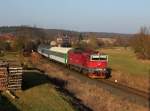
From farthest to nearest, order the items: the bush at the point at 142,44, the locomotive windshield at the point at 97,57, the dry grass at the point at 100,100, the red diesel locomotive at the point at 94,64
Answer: the bush at the point at 142,44 → the locomotive windshield at the point at 97,57 → the red diesel locomotive at the point at 94,64 → the dry grass at the point at 100,100

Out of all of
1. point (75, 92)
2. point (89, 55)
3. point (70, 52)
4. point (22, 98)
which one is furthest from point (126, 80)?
point (22, 98)

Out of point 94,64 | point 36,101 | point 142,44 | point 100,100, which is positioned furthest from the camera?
point 142,44

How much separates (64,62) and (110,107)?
124 ft

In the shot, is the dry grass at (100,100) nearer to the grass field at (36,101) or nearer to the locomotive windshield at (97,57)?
the grass field at (36,101)

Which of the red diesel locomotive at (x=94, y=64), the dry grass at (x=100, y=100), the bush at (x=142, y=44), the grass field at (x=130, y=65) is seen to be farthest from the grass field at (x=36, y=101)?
the bush at (x=142, y=44)

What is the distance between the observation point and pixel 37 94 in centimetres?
2584

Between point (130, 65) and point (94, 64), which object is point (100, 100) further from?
point (130, 65)

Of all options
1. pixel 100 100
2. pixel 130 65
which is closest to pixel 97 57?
pixel 100 100

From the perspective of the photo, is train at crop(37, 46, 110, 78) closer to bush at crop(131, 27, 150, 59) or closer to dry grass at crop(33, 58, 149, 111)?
dry grass at crop(33, 58, 149, 111)

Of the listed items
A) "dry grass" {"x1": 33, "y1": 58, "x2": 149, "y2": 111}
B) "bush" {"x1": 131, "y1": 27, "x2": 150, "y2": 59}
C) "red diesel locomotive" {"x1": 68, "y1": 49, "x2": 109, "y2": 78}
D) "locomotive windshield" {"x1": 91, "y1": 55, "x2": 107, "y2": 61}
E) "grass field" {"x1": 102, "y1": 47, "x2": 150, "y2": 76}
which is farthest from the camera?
"bush" {"x1": 131, "y1": 27, "x2": 150, "y2": 59}

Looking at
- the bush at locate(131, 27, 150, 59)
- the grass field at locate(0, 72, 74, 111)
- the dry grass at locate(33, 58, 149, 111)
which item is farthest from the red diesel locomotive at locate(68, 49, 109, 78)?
the bush at locate(131, 27, 150, 59)

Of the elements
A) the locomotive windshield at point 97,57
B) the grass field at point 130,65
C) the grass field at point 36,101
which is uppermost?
the grass field at point 36,101

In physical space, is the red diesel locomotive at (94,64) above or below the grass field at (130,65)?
above

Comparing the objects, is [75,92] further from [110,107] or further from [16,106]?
[16,106]
